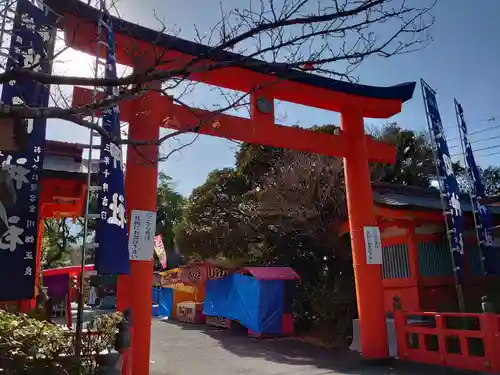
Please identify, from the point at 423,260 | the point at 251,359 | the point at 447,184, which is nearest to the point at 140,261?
the point at 251,359

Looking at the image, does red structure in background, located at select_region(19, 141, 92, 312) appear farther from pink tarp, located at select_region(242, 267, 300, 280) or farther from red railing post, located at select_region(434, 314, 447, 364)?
red railing post, located at select_region(434, 314, 447, 364)

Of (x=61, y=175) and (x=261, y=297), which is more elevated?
(x=61, y=175)

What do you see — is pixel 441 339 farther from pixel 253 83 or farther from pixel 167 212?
pixel 167 212

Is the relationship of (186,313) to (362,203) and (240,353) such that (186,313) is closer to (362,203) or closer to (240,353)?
(240,353)

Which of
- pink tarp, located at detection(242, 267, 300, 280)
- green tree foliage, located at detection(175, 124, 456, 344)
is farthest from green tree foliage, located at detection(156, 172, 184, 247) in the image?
pink tarp, located at detection(242, 267, 300, 280)

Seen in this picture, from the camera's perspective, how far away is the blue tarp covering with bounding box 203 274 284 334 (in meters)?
13.4

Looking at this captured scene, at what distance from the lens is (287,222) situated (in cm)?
1354

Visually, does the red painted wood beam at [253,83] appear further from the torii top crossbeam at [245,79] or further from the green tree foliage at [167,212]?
the green tree foliage at [167,212]

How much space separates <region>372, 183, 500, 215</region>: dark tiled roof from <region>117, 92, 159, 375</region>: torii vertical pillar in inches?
235

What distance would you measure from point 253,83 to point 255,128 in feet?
2.96

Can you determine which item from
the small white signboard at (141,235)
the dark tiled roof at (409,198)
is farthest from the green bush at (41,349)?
the dark tiled roof at (409,198)

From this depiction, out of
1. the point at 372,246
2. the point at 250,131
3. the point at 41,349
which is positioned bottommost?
the point at 41,349

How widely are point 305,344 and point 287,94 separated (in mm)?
6994

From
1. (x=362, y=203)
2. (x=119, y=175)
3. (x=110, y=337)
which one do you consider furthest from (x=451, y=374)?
(x=119, y=175)
